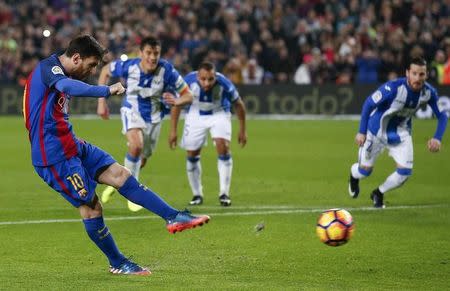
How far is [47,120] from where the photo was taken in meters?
8.58

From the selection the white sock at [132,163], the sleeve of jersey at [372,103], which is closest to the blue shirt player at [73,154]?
the white sock at [132,163]

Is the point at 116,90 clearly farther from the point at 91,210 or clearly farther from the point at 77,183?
the point at 91,210

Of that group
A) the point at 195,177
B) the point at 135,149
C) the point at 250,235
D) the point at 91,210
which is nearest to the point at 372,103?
the point at 195,177

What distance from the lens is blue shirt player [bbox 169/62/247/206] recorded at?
45.8 ft

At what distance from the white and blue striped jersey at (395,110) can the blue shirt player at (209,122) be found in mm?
1867

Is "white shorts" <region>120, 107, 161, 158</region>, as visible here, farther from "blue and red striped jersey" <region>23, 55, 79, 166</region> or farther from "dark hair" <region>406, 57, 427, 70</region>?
"blue and red striped jersey" <region>23, 55, 79, 166</region>

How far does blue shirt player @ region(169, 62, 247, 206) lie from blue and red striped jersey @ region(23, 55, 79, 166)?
17.2 ft

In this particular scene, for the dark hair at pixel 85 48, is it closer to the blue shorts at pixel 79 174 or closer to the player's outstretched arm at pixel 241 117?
the blue shorts at pixel 79 174

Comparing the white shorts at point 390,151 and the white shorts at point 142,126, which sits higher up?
the white shorts at point 142,126

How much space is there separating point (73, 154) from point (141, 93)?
520cm

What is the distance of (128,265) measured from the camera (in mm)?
8852

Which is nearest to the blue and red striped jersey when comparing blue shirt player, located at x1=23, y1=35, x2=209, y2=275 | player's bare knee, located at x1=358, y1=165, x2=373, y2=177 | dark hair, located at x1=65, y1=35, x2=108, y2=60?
blue shirt player, located at x1=23, y1=35, x2=209, y2=275

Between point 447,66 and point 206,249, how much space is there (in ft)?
63.2

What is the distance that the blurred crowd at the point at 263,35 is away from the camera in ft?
96.6
